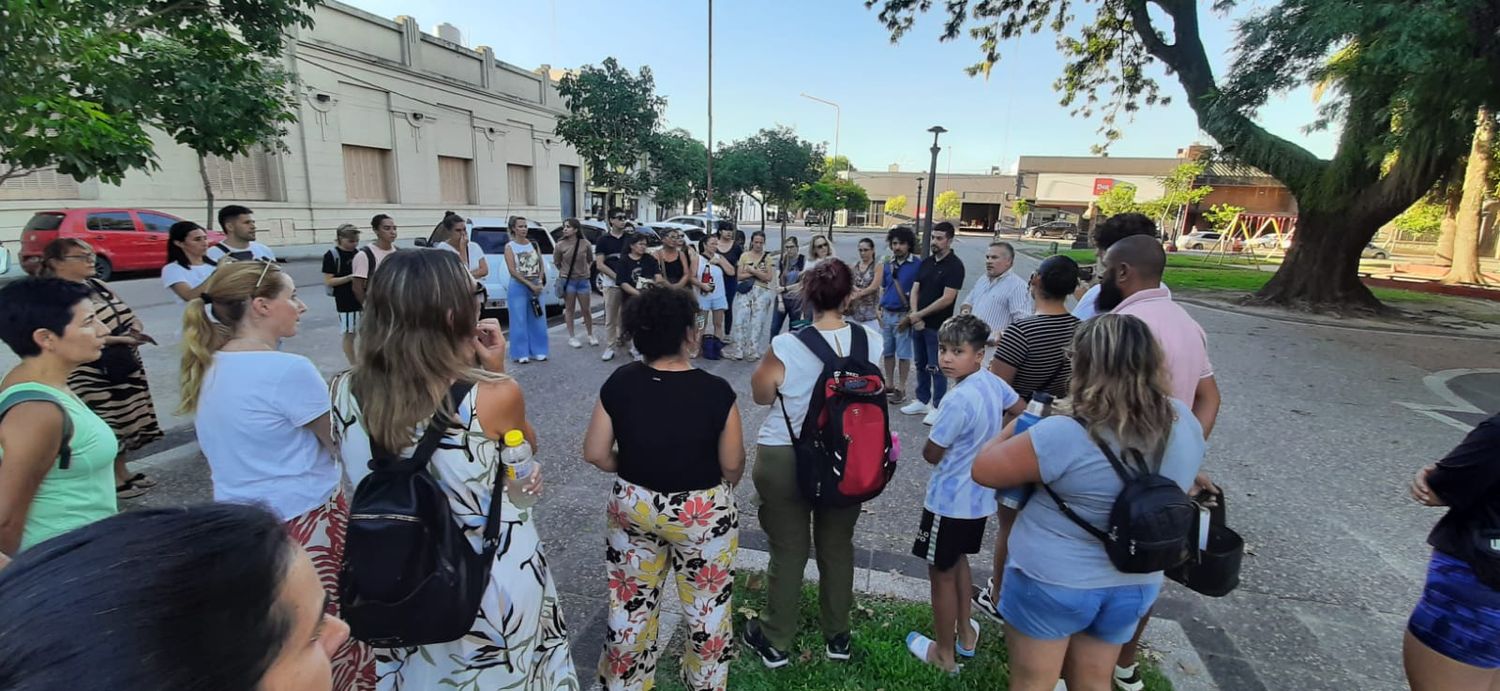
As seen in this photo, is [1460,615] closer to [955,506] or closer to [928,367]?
[955,506]

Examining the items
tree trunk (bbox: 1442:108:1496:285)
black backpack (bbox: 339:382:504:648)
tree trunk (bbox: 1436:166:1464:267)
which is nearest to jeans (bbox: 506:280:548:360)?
black backpack (bbox: 339:382:504:648)

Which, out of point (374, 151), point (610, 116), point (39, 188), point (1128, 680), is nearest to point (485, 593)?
point (1128, 680)

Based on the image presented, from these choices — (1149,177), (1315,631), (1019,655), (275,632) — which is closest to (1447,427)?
(1315,631)

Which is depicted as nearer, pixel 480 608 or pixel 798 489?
pixel 480 608

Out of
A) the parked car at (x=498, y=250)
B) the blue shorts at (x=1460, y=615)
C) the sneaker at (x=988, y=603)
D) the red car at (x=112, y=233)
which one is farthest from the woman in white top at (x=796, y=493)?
the red car at (x=112, y=233)

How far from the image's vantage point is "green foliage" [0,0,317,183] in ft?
11.1

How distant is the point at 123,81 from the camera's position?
4109 millimetres

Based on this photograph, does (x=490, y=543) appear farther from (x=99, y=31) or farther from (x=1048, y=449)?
(x=99, y=31)

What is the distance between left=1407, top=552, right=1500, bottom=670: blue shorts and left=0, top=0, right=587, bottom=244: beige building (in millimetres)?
22138

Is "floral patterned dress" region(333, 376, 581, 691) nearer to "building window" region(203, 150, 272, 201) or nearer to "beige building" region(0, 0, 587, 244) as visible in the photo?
"beige building" region(0, 0, 587, 244)

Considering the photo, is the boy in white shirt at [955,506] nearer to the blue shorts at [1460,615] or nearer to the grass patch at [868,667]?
the grass patch at [868,667]

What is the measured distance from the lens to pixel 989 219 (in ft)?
229

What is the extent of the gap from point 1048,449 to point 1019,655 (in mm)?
734

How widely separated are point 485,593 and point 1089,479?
1761 millimetres
